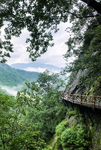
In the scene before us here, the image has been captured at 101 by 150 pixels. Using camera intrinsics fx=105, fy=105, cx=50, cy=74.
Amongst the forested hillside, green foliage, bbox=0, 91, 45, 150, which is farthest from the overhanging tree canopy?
green foliage, bbox=0, 91, 45, 150

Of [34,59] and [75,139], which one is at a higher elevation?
[34,59]

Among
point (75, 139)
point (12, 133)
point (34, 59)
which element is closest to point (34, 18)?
point (34, 59)

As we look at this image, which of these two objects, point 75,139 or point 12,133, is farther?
point 75,139

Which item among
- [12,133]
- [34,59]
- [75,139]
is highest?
[34,59]

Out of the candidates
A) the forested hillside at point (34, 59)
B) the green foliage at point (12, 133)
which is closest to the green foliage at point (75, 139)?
the forested hillside at point (34, 59)

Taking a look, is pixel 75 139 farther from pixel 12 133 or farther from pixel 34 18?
pixel 34 18

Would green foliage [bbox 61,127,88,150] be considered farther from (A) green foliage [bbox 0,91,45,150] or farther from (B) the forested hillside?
(A) green foliage [bbox 0,91,45,150]

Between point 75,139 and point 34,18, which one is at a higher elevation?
point 34,18

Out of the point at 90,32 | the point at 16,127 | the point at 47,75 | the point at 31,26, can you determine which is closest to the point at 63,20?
the point at 31,26

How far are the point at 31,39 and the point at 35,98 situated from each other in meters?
3.88

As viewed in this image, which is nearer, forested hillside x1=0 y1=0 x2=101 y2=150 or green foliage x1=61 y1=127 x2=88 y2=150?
forested hillside x1=0 y1=0 x2=101 y2=150

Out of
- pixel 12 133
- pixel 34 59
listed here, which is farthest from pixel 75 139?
pixel 34 59

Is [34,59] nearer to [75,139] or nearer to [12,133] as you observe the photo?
[12,133]

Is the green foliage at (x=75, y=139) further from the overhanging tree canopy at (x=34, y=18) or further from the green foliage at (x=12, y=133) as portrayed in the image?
the overhanging tree canopy at (x=34, y=18)
